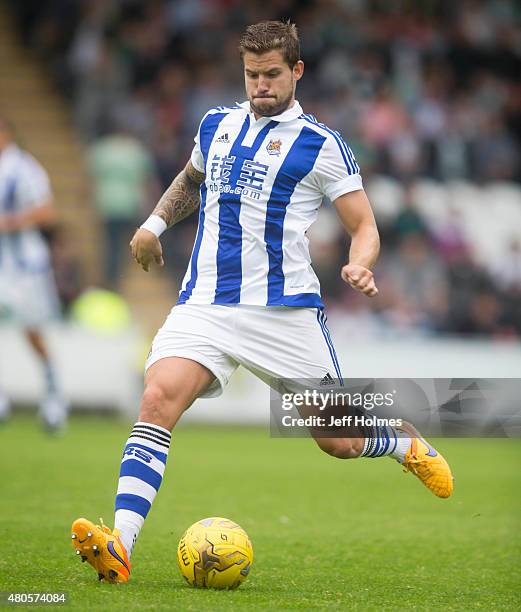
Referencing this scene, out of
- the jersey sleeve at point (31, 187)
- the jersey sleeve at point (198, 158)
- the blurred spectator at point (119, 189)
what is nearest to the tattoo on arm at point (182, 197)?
the jersey sleeve at point (198, 158)

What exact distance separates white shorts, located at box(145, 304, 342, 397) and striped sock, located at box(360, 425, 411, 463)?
368 mm

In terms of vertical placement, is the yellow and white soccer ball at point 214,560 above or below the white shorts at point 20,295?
below

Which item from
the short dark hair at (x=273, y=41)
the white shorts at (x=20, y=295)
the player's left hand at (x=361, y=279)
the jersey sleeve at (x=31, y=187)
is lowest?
the white shorts at (x=20, y=295)

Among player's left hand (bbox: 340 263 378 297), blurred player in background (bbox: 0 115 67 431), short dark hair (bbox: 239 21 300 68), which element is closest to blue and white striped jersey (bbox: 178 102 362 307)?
short dark hair (bbox: 239 21 300 68)

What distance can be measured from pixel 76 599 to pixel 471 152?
1511 centimetres

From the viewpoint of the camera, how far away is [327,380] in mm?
5828

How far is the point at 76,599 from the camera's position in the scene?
4.91 meters

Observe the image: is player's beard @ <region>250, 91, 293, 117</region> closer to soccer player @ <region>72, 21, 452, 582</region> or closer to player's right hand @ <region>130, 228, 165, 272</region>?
soccer player @ <region>72, 21, 452, 582</region>

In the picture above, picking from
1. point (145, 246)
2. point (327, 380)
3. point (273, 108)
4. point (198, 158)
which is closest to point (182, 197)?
point (198, 158)

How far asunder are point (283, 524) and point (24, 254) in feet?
18.5

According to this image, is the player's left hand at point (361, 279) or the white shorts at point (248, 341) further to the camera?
the white shorts at point (248, 341)

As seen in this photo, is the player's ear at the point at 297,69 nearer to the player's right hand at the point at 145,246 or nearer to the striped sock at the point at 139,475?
the player's right hand at the point at 145,246

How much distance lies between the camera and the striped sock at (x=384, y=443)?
5978 mm

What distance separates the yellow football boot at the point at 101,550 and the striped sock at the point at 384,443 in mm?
1333
